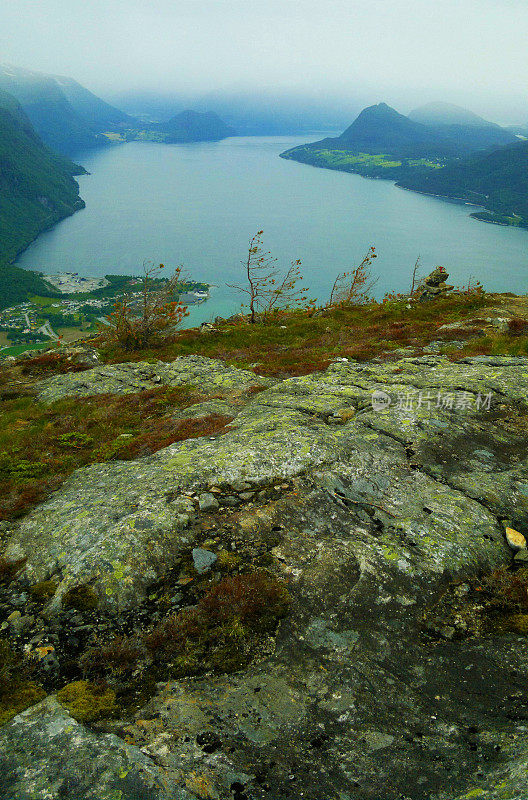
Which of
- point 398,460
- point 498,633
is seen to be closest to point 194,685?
point 498,633

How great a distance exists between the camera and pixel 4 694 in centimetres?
487

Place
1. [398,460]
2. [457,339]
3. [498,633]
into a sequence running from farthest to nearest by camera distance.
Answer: [457,339] → [398,460] → [498,633]

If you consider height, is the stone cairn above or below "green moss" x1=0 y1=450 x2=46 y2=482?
above

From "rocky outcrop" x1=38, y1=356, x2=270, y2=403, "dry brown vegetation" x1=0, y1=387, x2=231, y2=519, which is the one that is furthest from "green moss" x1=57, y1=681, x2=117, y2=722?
"rocky outcrop" x1=38, y1=356, x2=270, y2=403

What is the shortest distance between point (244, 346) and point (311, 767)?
78.9 feet

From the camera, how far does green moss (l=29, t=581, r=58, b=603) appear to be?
258 inches

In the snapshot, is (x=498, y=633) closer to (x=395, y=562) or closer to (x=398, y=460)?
(x=395, y=562)

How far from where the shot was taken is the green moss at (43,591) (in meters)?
6.54

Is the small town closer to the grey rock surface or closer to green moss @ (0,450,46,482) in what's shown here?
green moss @ (0,450,46,482)

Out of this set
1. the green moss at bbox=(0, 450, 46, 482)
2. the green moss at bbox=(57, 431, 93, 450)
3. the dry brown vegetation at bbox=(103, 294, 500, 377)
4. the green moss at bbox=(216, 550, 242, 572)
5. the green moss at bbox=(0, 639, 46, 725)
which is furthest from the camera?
the dry brown vegetation at bbox=(103, 294, 500, 377)

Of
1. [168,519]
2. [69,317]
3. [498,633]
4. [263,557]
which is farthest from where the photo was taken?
[69,317]

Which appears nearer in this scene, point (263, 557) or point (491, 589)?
point (491, 589)
